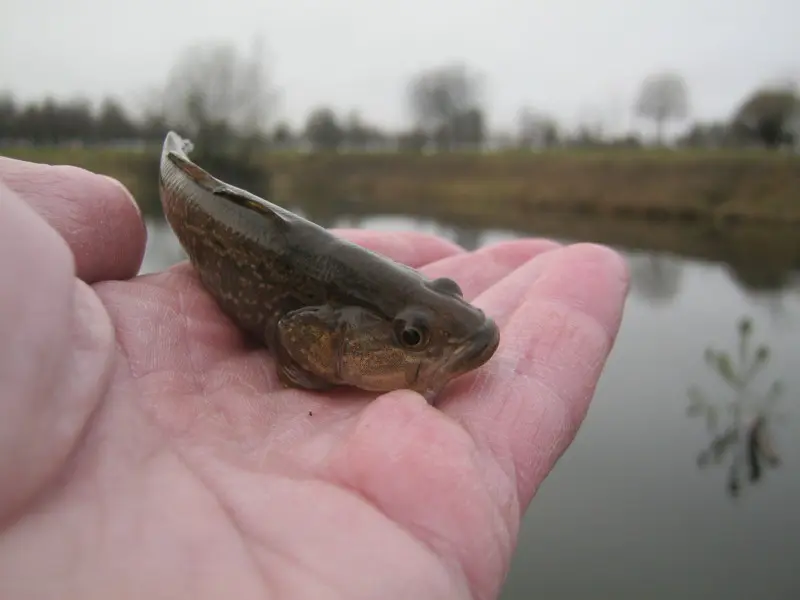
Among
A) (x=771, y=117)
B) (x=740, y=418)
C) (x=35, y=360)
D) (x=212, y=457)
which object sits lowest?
(x=740, y=418)

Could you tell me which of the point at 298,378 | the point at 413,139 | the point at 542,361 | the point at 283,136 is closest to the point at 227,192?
the point at 298,378

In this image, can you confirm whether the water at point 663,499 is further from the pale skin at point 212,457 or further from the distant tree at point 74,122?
the distant tree at point 74,122

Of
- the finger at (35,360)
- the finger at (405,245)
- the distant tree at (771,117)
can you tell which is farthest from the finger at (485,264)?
the distant tree at (771,117)

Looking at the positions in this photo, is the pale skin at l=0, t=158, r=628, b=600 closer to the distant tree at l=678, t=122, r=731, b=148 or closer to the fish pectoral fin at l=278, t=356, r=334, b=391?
the fish pectoral fin at l=278, t=356, r=334, b=391

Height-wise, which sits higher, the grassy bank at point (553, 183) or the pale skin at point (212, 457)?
the pale skin at point (212, 457)

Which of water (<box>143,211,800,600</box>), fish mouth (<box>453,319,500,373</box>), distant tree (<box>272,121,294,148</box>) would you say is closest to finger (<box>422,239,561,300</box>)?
fish mouth (<box>453,319,500,373</box>)

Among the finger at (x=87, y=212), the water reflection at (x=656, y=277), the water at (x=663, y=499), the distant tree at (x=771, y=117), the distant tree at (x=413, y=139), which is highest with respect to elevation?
the distant tree at (x=771, y=117)

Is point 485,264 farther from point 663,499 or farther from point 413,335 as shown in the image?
point 663,499

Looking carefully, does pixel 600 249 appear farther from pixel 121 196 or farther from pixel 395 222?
pixel 395 222
